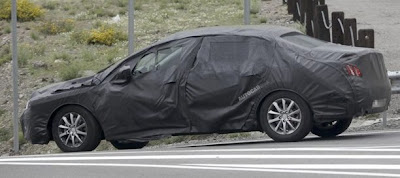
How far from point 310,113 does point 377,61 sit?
1281mm

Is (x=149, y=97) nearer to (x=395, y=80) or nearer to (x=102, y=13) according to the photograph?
(x=395, y=80)

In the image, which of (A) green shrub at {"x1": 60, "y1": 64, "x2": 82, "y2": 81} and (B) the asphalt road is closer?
(B) the asphalt road

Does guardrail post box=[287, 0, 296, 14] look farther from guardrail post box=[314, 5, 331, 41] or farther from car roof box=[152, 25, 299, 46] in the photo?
car roof box=[152, 25, 299, 46]

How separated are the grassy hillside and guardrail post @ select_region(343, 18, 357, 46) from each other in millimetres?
7115

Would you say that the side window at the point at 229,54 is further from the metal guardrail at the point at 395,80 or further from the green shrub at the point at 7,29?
the green shrub at the point at 7,29

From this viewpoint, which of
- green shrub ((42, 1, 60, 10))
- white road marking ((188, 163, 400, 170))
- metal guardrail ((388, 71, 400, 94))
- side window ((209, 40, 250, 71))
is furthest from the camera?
green shrub ((42, 1, 60, 10))

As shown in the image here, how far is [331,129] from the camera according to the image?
17.6 m

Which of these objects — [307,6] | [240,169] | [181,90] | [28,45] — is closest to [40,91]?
[181,90]

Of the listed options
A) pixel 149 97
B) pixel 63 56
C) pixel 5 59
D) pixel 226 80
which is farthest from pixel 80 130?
pixel 5 59

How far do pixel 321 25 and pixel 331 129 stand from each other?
375 inches

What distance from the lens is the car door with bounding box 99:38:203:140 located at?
17.0 meters

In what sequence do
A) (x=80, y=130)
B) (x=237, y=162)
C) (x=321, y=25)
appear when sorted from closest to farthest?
(x=237, y=162)
(x=80, y=130)
(x=321, y=25)

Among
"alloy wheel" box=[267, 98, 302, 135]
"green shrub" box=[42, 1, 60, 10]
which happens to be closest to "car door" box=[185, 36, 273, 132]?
"alloy wheel" box=[267, 98, 302, 135]

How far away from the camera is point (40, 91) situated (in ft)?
59.4
